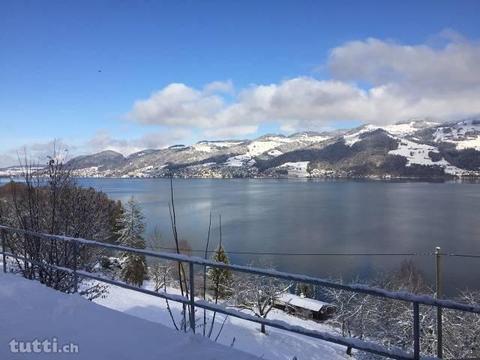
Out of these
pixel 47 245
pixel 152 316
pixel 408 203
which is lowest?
pixel 408 203

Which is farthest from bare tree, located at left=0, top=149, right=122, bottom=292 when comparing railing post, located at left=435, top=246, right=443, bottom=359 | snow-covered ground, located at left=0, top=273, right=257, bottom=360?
railing post, located at left=435, top=246, right=443, bottom=359

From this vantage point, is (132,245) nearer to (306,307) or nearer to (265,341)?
(306,307)

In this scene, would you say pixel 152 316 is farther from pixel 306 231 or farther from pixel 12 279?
pixel 306 231

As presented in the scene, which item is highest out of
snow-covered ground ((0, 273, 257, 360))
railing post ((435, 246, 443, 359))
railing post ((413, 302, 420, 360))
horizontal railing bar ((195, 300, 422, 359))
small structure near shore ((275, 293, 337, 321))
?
railing post ((413, 302, 420, 360))

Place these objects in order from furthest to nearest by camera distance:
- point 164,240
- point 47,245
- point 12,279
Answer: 1. point 164,240
2. point 47,245
3. point 12,279

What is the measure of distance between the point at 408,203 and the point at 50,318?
94720mm

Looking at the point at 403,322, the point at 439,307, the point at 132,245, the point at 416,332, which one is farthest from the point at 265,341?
the point at 132,245

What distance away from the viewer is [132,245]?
1566 inches

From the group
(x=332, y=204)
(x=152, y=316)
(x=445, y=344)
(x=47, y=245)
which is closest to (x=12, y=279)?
(x=47, y=245)

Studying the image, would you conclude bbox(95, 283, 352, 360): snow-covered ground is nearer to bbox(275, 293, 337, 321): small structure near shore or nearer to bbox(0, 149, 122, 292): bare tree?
bbox(0, 149, 122, 292): bare tree

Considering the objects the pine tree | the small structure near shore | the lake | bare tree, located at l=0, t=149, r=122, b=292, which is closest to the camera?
bare tree, located at l=0, t=149, r=122, b=292

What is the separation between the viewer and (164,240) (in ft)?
160

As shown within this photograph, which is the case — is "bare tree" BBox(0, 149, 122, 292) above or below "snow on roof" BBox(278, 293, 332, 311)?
above

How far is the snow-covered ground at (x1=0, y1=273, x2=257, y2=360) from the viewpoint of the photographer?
3.84 meters
